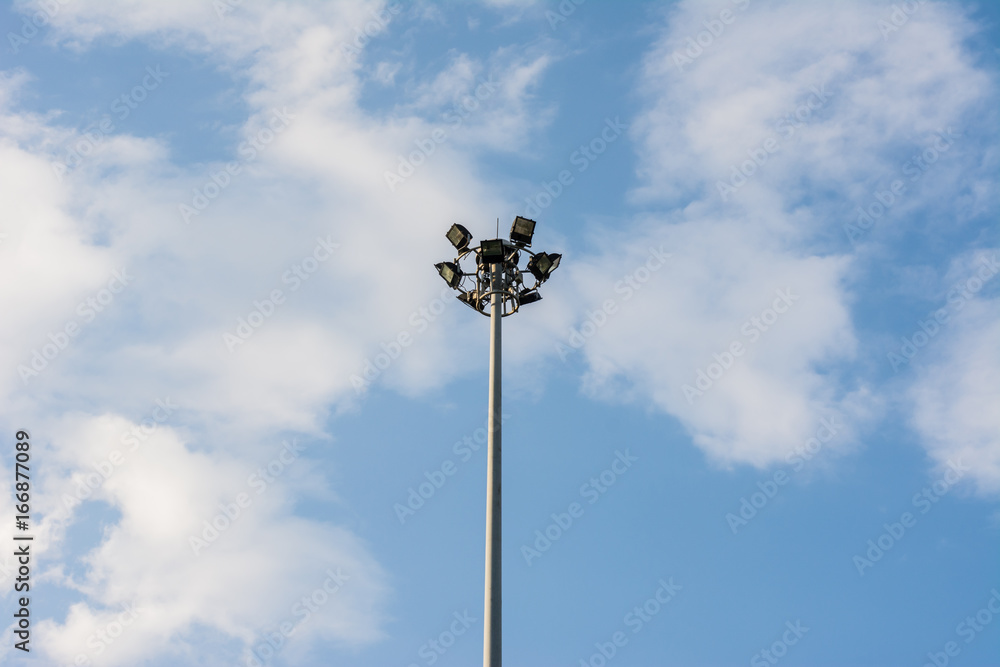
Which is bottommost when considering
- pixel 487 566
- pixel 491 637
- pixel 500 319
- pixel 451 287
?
pixel 491 637

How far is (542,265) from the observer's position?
66.0 ft

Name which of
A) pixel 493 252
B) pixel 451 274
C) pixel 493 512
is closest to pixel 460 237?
pixel 451 274

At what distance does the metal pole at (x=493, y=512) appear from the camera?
612 inches

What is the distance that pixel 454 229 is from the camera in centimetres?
2094

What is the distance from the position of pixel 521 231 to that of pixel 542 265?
2.90 feet

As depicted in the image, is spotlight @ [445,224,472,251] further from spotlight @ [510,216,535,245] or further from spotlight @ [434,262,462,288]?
spotlight @ [510,216,535,245]

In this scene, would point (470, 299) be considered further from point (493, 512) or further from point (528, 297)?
point (493, 512)

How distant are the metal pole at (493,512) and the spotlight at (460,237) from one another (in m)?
1.89

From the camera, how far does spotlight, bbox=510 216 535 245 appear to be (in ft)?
66.6

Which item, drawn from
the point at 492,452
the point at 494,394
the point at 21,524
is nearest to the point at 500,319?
the point at 494,394

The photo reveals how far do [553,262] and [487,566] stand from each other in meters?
6.87

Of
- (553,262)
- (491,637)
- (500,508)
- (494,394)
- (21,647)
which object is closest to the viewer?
(491,637)

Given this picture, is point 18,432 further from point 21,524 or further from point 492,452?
point 492,452

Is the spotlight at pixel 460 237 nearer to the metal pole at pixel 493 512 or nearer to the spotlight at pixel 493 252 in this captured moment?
the spotlight at pixel 493 252
